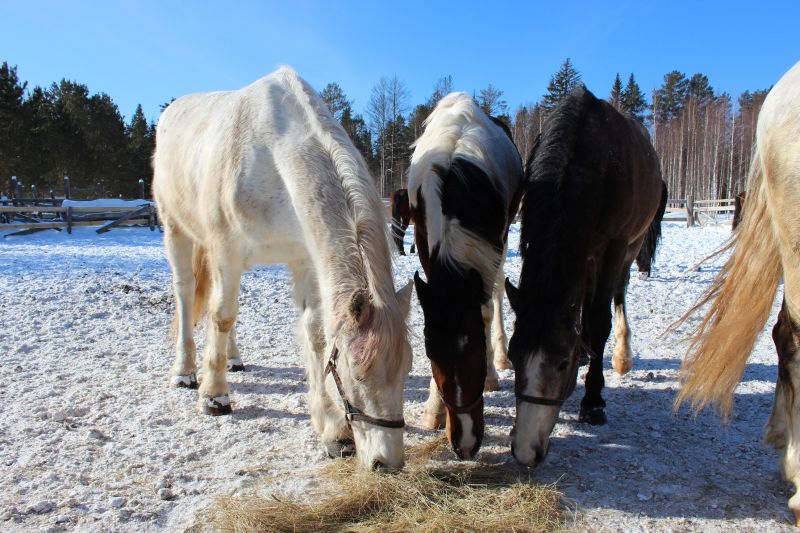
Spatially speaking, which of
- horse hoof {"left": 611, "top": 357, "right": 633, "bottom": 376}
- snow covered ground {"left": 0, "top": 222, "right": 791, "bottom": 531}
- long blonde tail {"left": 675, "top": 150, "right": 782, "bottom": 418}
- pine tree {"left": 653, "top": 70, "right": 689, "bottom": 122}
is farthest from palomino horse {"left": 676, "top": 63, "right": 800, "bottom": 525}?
pine tree {"left": 653, "top": 70, "right": 689, "bottom": 122}

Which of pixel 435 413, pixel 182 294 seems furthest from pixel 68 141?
pixel 435 413

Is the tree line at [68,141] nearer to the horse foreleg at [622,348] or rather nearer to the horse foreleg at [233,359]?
the horse foreleg at [233,359]

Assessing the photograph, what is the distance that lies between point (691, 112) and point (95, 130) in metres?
47.2

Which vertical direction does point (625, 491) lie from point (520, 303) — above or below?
below

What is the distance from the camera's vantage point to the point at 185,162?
4.08 m

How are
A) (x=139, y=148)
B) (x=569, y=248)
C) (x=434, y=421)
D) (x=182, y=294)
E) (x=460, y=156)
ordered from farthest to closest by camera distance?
(x=139, y=148)
(x=182, y=294)
(x=434, y=421)
(x=460, y=156)
(x=569, y=248)

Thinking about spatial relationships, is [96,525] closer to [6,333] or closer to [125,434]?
[125,434]

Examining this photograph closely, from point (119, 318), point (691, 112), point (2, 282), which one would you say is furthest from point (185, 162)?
point (691, 112)

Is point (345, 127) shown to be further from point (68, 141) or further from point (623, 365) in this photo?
point (623, 365)

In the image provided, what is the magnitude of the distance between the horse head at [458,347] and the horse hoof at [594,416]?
1.10 m

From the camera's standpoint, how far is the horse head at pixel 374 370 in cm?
241

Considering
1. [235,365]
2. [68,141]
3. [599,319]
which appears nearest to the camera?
[599,319]

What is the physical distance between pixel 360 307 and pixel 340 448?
108cm

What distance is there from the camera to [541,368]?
2752 millimetres
